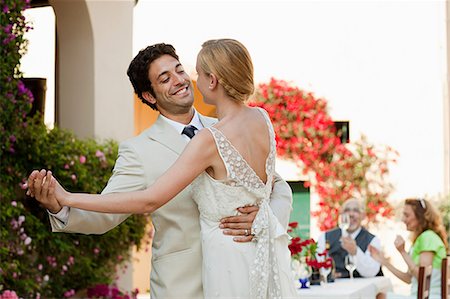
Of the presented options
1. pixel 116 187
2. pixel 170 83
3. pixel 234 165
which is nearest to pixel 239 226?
pixel 234 165

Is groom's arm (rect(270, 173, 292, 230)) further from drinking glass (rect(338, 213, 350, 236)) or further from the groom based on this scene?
drinking glass (rect(338, 213, 350, 236))

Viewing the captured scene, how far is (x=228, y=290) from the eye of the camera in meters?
3.36

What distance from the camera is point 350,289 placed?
21.4 ft

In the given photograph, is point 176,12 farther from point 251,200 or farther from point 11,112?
point 251,200

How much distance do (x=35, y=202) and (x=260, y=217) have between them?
147 inches

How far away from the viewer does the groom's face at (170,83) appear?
368cm

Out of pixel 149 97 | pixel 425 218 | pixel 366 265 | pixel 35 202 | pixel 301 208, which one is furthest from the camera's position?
pixel 301 208

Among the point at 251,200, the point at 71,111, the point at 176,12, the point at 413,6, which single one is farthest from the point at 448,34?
the point at 251,200

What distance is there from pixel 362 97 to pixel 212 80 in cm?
840

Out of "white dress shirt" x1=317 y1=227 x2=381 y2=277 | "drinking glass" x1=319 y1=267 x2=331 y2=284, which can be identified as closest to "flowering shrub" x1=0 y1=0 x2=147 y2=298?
"drinking glass" x1=319 y1=267 x2=331 y2=284

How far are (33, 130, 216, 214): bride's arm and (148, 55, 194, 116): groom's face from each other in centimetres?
41

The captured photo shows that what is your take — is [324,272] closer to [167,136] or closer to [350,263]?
[350,263]

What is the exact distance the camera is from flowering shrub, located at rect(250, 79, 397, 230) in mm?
11438

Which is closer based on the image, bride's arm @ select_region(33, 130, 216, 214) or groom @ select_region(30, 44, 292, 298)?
bride's arm @ select_region(33, 130, 216, 214)
